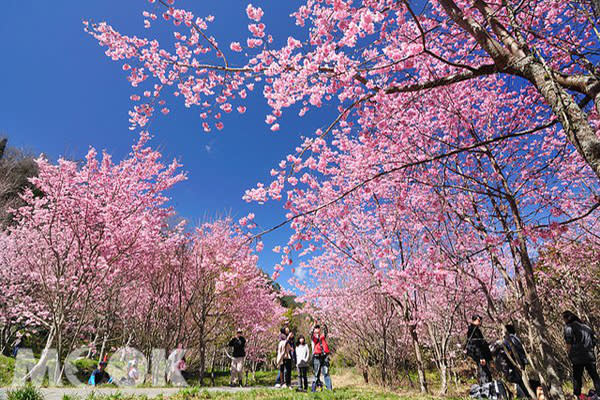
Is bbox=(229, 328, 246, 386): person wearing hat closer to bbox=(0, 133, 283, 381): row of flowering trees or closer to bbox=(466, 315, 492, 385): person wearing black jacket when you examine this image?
bbox=(0, 133, 283, 381): row of flowering trees

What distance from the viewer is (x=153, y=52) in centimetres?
487

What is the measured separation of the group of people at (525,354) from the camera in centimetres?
541

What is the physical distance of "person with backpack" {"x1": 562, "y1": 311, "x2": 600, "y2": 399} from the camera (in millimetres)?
5441

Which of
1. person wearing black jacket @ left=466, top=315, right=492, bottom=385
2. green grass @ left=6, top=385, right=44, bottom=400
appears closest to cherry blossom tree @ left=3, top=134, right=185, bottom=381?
green grass @ left=6, top=385, right=44, bottom=400

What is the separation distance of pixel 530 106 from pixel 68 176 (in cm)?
1151

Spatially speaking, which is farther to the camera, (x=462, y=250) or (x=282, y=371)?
(x=282, y=371)

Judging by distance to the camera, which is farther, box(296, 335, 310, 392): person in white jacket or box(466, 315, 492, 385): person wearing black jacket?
box(296, 335, 310, 392): person in white jacket

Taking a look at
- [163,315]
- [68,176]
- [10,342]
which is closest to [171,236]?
[163,315]

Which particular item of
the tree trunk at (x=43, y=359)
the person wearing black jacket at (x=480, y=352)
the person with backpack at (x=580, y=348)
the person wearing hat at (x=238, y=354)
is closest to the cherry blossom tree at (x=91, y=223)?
the tree trunk at (x=43, y=359)

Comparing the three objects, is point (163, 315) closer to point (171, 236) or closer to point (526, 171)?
point (171, 236)

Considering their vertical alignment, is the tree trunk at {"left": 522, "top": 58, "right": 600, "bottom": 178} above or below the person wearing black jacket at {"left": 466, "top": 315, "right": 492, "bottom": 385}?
above

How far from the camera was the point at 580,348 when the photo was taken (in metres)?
5.56

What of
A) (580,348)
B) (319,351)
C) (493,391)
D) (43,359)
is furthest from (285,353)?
(580,348)

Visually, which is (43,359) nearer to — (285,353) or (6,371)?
(6,371)
